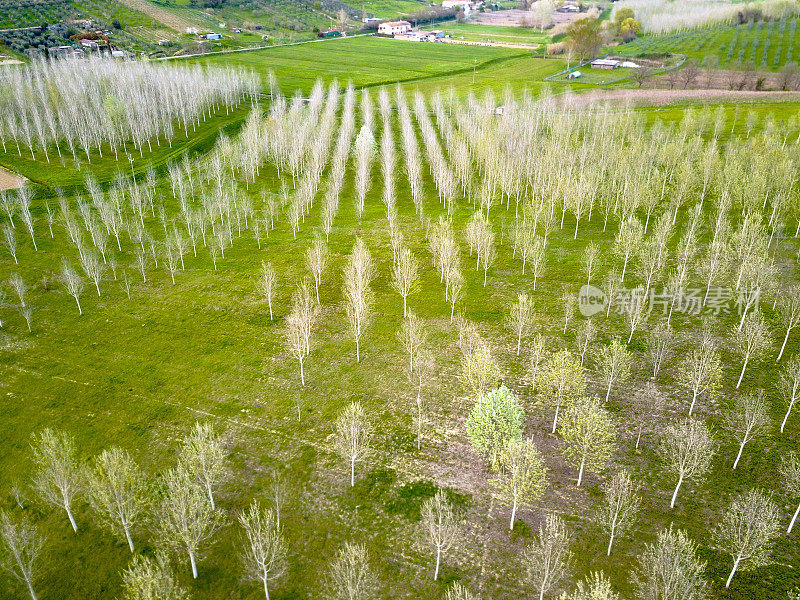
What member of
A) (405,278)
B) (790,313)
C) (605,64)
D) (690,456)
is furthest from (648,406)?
(605,64)

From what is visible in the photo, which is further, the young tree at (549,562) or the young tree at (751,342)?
the young tree at (751,342)

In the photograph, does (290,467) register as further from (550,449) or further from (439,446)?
(550,449)

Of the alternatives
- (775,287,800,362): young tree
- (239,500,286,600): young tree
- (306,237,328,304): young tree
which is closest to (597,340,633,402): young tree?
(775,287,800,362): young tree

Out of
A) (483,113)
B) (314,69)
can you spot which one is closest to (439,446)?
(483,113)

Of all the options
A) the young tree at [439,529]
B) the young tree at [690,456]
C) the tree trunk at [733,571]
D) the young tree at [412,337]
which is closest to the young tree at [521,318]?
the young tree at [412,337]

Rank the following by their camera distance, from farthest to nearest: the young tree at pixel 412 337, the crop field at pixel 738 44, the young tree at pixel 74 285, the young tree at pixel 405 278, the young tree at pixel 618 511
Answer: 1. the crop field at pixel 738 44
2. the young tree at pixel 405 278
3. the young tree at pixel 74 285
4. the young tree at pixel 412 337
5. the young tree at pixel 618 511

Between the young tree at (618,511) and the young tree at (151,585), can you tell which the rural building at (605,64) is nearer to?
the young tree at (618,511)

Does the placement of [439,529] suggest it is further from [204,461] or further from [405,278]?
[405,278]

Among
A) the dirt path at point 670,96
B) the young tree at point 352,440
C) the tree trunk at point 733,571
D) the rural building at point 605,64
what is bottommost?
the tree trunk at point 733,571
